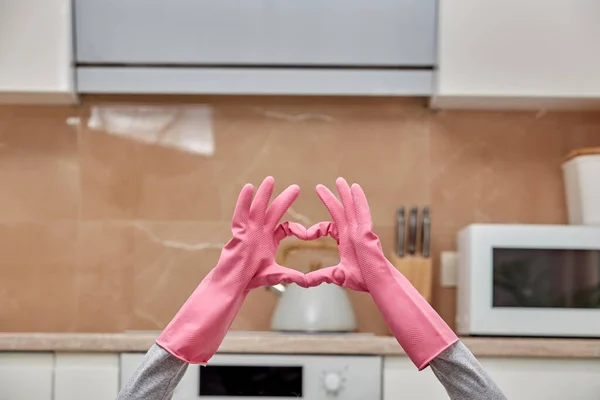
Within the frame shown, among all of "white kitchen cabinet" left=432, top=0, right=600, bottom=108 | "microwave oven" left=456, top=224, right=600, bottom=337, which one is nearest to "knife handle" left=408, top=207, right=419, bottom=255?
"microwave oven" left=456, top=224, right=600, bottom=337

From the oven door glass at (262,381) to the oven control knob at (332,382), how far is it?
0.06 metres

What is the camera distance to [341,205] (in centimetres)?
121

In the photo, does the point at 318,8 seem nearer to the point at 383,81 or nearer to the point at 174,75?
the point at 383,81

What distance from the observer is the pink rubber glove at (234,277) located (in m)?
1.11

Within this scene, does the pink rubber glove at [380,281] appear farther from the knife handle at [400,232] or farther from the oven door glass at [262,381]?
the knife handle at [400,232]

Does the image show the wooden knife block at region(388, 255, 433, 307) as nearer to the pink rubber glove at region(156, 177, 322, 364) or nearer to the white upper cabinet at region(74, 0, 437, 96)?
the white upper cabinet at region(74, 0, 437, 96)

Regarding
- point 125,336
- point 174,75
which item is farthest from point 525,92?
point 125,336

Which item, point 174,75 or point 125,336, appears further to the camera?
point 174,75

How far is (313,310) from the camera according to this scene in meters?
2.30

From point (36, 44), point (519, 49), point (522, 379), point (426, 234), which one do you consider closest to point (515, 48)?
point (519, 49)

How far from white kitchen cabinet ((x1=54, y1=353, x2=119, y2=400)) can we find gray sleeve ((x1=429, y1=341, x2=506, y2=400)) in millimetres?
1230

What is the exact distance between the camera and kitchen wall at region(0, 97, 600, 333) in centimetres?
263

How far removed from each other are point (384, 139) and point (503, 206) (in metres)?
0.42

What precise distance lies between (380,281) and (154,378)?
0.32 metres
